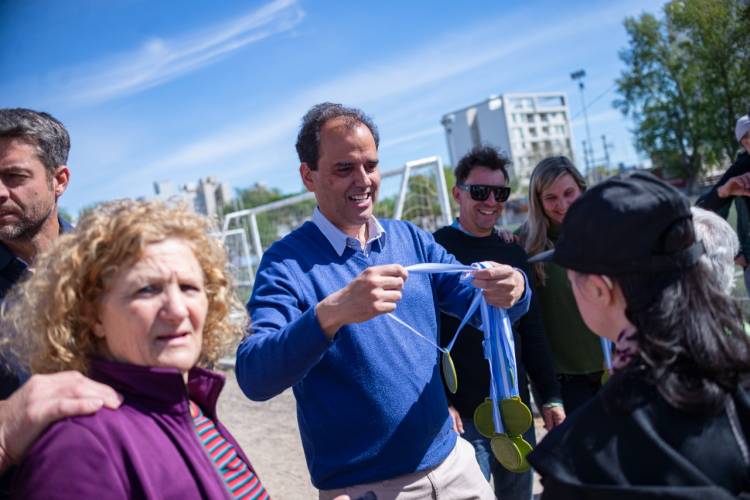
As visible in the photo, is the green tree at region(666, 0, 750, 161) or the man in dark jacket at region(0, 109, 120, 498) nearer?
the man in dark jacket at region(0, 109, 120, 498)

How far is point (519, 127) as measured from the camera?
4897 inches

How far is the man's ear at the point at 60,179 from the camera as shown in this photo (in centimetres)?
252

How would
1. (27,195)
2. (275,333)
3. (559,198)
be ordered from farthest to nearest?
1. (559,198)
2. (27,195)
3. (275,333)

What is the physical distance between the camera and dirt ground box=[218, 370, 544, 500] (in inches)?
216

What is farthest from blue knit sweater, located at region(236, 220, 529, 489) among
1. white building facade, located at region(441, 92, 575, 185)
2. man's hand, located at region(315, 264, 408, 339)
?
white building facade, located at region(441, 92, 575, 185)

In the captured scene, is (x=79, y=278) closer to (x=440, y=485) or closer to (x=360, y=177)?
(x=360, y=177)

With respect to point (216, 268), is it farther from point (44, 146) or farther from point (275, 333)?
point (44, 146)

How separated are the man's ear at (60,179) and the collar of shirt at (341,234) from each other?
1.05m

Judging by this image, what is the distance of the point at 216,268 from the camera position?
5.94 feet

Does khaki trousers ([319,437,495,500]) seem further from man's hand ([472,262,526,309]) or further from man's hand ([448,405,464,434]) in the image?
man's hand ([472,262,526,309])

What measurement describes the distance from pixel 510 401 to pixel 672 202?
4.76 feet

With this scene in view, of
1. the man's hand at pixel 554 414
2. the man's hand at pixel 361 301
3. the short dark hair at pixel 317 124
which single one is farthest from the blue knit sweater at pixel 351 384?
the man's hand at pixel 554 414

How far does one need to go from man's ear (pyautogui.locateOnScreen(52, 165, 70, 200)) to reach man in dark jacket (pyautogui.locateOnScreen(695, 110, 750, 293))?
3979 millimetres

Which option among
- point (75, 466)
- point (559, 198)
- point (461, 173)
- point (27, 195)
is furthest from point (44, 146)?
point (559, 198)
